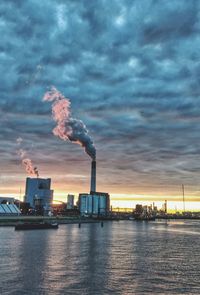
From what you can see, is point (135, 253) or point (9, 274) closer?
point (9, 274)

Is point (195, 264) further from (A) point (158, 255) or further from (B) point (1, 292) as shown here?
(B) point (1, 292)

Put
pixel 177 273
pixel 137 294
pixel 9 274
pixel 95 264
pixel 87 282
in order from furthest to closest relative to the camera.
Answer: pixel 95 264 → pixel 177 273 → pixel 9 274 → pixel 87 282 → pixel 137 294

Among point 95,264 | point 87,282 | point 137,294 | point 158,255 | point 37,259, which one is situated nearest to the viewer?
point 137,294

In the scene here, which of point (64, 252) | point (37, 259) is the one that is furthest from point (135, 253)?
point (37, 259)

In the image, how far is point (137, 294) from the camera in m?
47.4

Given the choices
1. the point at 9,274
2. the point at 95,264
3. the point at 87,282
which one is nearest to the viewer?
the point at 87,282

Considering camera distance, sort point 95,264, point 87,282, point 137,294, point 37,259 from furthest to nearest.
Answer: point 37,259, point 95,264, point 87,282, point 137,294

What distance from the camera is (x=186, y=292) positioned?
163 ft

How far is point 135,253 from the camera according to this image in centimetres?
9112

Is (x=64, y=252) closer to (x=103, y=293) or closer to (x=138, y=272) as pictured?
(x=138, y=272)

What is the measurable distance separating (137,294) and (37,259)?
34.0 metres

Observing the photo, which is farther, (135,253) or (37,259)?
(135,253)

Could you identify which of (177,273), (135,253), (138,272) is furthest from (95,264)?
(135,253)

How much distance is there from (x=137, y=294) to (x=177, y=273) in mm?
18024
